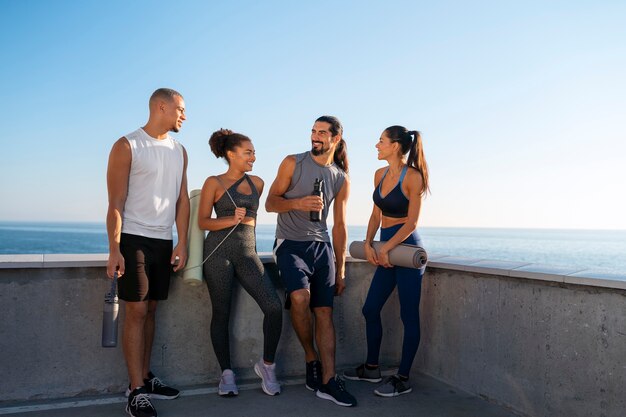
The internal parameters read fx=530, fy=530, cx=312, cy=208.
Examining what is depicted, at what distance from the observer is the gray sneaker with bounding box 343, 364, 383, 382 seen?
4.03 meters

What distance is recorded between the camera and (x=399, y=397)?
145 inches

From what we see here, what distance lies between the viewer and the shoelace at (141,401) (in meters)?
3.13

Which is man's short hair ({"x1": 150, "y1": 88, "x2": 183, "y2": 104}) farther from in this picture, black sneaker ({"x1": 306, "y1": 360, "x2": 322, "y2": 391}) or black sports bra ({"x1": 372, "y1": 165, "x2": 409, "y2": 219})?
black sneaker ({"x1": 306, "y1": 360, "x2": 322, "y2": 391})

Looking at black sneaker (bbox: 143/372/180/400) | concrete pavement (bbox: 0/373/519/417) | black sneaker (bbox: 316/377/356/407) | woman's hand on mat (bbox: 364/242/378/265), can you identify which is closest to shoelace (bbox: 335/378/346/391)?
black sneaker (bbox: 316/377/356/407)

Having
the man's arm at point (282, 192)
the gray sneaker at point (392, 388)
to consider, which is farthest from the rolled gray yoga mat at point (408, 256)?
the gray sneaker at point (392, 388)

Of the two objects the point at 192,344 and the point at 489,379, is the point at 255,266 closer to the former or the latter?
the point at 192,344

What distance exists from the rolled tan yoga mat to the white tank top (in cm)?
25

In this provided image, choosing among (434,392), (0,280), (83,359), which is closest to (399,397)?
(434,392)

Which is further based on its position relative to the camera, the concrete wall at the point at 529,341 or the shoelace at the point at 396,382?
the shoelace at the point at 396,382

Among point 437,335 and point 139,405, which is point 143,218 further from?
point 437,335

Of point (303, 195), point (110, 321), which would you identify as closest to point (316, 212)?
point (303, 195)

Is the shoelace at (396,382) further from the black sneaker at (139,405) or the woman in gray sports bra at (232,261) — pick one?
the black sneaker at (139,405)

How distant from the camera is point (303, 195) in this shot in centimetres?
371

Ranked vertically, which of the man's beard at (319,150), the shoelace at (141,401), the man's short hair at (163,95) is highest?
the man's short hair at (163,95)
